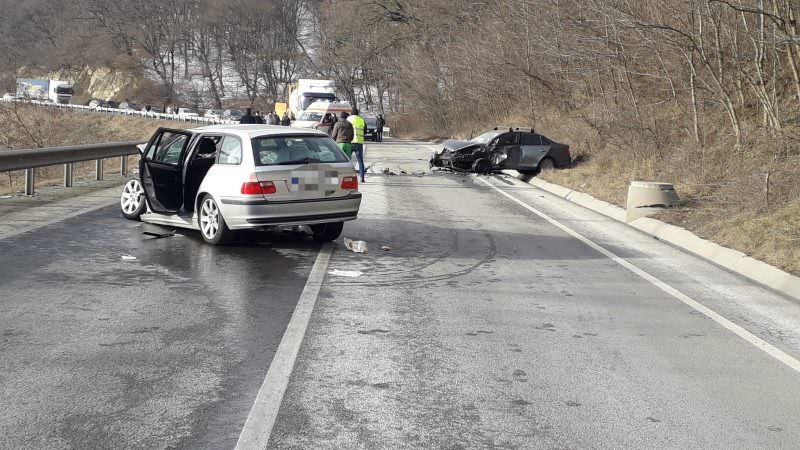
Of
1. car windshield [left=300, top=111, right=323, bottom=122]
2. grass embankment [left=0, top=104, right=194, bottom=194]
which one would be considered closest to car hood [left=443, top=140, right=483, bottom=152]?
grass embankment [left=0, top=104, right=194, bottom=194]

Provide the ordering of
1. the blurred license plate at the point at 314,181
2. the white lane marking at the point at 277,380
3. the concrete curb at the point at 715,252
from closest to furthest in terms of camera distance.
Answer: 1. the white lane marking at the point at 277,380
2. the concrete curb at the point at 715,252
3. the blurred license plate at the point at 314,181

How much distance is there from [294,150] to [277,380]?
606 centimetres

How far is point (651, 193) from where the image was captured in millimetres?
16531

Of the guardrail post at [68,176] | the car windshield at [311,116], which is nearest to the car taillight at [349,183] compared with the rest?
the guardrail post at [68,176]

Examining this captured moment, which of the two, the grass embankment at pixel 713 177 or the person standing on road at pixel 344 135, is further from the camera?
the person standing on road at pixel 344 135

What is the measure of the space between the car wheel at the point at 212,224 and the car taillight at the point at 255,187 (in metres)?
0.51

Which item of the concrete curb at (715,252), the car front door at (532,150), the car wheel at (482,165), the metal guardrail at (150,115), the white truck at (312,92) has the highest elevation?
the white truck at (312,92)

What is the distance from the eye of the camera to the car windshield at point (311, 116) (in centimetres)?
4681

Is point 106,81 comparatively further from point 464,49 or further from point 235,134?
point 235,134

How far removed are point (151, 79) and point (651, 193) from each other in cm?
10937

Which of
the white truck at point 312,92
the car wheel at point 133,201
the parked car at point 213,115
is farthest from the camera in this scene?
the parked car at point 213,115

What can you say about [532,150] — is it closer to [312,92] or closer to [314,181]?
[314,181]

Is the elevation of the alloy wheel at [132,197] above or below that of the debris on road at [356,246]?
above

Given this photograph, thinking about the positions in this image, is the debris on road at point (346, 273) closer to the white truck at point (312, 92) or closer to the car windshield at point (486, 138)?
the car windshield at point (486, 138)
